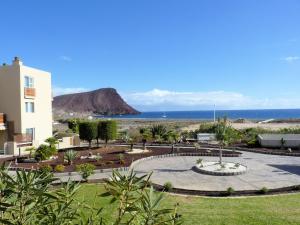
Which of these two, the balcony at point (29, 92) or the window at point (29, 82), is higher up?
the window at point (29, 82)

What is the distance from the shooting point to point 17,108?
33.2 meters

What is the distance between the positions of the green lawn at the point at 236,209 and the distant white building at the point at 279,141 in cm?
1931

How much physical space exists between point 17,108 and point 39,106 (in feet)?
11.6

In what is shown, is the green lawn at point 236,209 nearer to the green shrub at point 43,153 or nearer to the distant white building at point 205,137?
the green shrub at point 43,153

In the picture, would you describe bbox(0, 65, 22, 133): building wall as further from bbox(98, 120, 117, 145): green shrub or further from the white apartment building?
bbox(98, 120, 117, 145): green shrub

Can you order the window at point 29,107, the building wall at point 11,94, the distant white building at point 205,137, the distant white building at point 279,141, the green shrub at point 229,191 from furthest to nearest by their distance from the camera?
the distant white building at point 205,137
the distant white building at point 279,141
the window at point 29,107
the building wall at point 11,94
the green shrub at point 229,191

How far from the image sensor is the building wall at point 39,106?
33.8 meters

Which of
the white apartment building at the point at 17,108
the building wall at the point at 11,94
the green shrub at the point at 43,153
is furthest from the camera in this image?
the building wall at the point at 11,94

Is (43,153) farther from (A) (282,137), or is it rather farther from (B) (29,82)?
(A) (282,137)

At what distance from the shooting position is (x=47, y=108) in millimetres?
38344

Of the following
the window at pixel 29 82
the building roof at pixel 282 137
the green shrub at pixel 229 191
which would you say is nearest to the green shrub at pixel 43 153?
the window at pixel 29 82

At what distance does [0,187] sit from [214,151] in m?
31.1

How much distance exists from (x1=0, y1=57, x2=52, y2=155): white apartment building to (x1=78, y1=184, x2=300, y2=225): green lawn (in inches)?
671

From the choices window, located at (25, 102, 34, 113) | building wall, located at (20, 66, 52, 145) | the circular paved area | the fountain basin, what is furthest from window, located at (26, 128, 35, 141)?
the fountain basin
